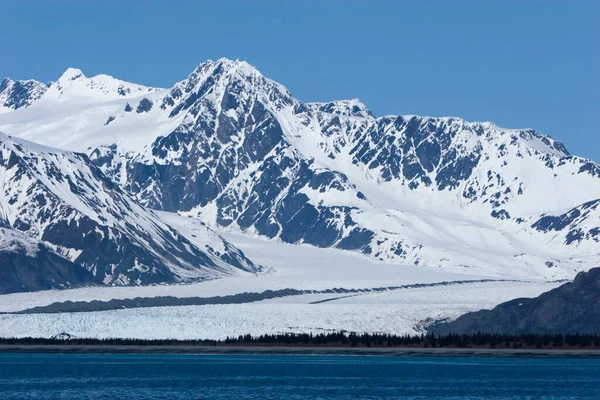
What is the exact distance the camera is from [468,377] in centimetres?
19600

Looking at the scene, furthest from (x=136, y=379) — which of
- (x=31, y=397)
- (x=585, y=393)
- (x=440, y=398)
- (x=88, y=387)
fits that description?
(x=585, y=393)

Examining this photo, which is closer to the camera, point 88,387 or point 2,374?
point 88,387

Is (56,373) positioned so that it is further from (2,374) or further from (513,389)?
(513,389)

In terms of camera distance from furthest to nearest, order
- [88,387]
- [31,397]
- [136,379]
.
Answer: [136,379], [88,387], [31,397]

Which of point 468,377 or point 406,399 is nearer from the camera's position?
point 406,399

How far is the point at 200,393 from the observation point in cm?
16750

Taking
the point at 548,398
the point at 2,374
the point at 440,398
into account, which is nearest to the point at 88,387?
the point at 2,374

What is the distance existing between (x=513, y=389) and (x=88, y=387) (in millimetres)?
46403

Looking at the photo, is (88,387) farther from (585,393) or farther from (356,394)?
(585,393)

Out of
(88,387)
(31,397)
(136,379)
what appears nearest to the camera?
(31,397)

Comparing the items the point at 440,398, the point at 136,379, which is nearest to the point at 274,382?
the point at 136,379

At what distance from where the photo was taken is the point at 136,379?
188250mm

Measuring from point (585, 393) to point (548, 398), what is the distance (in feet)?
23.7

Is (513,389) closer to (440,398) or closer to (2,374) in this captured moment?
(440,398)
